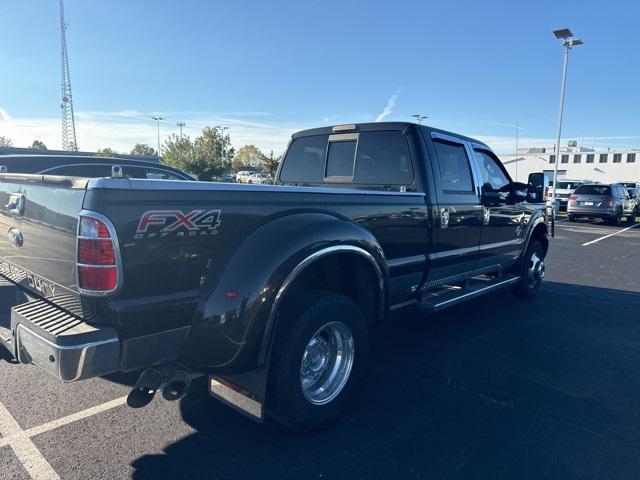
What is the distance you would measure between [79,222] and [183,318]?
699 mm

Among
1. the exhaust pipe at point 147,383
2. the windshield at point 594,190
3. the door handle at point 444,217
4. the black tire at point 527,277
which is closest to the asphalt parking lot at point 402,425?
the exhaust pipe at point 147,383

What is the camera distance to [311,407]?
2873mm

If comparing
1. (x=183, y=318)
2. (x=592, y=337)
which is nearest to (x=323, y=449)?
(x=183, y=318)

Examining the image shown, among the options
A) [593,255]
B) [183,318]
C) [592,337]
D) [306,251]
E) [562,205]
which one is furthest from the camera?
[562,205]

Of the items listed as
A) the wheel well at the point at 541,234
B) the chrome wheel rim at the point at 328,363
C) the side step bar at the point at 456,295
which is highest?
the wheel well at the point at 541,234

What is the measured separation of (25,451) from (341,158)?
3.46 m

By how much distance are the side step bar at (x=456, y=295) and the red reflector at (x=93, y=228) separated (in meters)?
2.78

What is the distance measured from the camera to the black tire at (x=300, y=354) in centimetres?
267

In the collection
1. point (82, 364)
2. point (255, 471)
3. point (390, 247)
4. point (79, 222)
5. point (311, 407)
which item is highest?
point (79, 222)

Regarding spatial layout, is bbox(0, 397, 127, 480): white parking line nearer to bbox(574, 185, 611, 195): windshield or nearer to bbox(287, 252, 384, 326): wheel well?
bbox(287, 252, 384, 326): wheel well

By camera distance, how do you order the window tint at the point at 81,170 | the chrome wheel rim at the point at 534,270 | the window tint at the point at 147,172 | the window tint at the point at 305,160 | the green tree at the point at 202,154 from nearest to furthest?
the window tint at the point at 305,160 < the window tint at the point at 81,170 < the chrome wheel rim at the point at 534,270 < the window tint at the point at 147,172 < the green tree at the point at 202,154

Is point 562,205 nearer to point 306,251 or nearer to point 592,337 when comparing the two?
point 592,337

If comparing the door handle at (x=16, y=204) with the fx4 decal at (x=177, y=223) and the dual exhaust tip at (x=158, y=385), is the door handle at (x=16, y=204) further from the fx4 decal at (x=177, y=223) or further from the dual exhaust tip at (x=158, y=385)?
the dual exhaust tip at (x=158, y=385)

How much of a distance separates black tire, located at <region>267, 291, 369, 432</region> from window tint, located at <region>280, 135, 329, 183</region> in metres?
2.19
